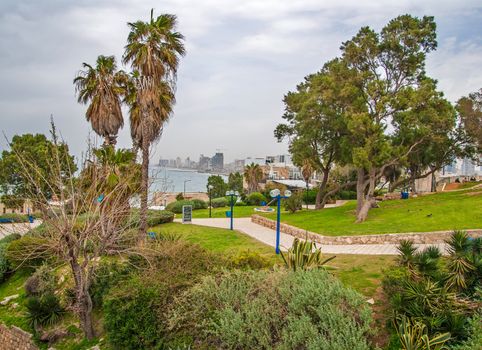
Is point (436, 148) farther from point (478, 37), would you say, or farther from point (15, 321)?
point (15, 321)

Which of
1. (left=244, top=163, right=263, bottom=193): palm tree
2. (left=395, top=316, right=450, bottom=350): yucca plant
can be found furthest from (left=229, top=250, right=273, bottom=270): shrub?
(left=244, top=163, right=263, bottom=193): palm tree

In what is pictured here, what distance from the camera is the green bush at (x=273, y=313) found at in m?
6.60

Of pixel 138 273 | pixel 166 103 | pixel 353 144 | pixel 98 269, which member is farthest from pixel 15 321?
pixel 353 144

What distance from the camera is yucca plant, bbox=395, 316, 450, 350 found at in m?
6.21

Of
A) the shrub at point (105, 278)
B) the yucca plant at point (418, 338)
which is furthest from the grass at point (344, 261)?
the shrub at point (105, 278)

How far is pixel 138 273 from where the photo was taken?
1057 centimetres

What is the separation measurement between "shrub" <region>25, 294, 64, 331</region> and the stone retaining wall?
53cm

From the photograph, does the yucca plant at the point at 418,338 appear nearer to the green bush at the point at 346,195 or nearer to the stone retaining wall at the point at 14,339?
the stone retaining wall at the point at 14,339

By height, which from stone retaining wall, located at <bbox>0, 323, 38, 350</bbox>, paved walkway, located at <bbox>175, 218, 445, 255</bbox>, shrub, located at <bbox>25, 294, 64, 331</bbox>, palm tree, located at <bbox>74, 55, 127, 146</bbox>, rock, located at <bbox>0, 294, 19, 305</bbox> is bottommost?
stone retaining wall, located at <bbox>0, 323, 38, 350</bbox>

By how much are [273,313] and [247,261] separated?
3209 millimetres

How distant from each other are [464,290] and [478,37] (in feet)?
59.2

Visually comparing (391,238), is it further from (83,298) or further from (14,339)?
(14,339)

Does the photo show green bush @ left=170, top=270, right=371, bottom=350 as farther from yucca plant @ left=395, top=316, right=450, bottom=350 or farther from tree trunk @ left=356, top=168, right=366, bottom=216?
tree trunk @ left=356, top=168, right=366, bottom=216

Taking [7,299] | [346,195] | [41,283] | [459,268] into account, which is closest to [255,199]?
[346,195]
